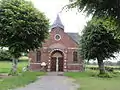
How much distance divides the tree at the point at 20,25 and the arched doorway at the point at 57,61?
16.7 m

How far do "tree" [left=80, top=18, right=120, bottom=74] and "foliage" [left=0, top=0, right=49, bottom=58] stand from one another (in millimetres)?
6031

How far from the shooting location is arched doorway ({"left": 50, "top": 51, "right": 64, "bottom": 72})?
180ft

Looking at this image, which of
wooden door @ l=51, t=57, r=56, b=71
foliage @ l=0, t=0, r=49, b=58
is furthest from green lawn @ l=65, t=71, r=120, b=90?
wooden door @ l=51, t=57, r=56, b=71

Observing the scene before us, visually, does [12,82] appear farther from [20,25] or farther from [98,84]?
[20,25]

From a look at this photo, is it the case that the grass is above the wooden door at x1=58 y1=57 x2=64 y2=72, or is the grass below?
below

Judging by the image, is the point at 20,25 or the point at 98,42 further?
the point at 98,42

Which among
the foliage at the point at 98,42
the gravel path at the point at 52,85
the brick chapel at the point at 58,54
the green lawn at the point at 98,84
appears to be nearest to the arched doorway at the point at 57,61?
the brick chapel at the point at 58,54

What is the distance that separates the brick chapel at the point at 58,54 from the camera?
5466 cm

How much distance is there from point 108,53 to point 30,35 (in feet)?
37.4

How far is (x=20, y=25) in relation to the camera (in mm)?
35344

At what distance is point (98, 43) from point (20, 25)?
35.2ft

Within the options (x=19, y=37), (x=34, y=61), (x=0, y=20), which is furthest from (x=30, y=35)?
(x=34, y=61)

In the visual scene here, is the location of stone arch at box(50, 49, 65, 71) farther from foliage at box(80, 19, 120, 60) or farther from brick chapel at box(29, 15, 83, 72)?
foliage at box(80, 19, 120, 60)

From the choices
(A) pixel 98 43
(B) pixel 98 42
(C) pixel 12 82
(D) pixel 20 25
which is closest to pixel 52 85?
(C) pixel 12 82
